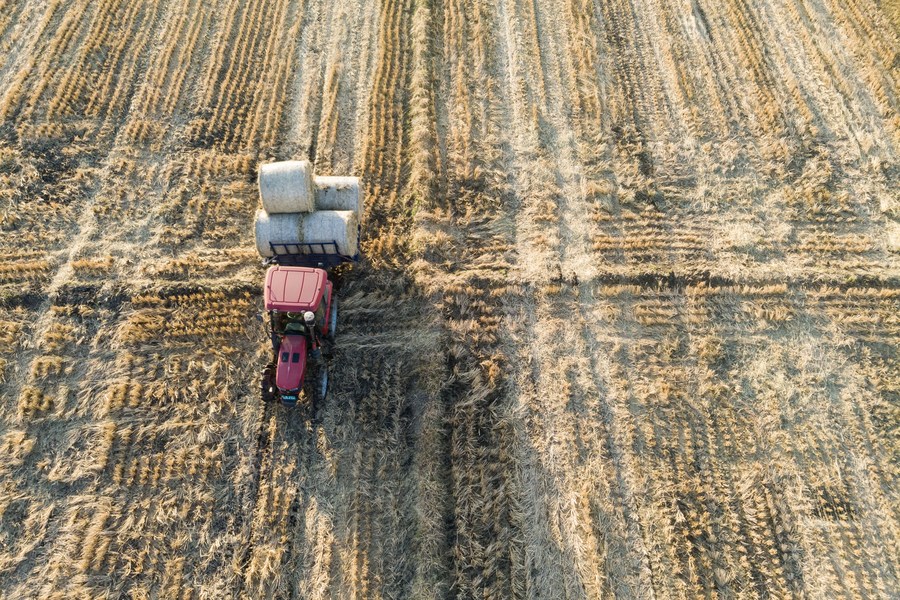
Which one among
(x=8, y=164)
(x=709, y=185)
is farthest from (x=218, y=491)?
(x=709, y=185)

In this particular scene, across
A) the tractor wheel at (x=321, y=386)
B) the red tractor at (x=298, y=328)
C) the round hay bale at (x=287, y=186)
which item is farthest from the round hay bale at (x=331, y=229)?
the tractor wheel at (x=321, y=386)

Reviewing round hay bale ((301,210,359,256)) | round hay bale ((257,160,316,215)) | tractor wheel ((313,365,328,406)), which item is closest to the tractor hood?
tractor wheel ((313,365,328,406))

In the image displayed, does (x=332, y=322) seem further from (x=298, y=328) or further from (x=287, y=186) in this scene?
(x=287, y=186)

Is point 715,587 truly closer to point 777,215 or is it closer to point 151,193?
point 777,215

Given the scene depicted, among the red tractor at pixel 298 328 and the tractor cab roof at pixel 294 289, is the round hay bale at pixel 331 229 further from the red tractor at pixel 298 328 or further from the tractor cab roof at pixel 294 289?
the tractor cab roof at pixel 294 289

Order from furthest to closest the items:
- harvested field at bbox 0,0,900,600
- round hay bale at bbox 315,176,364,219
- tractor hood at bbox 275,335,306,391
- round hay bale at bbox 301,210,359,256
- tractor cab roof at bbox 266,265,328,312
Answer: round hay bale at bbox 315,176,364,219
round hay bale at bbox 301,210,359,256
tractor hood at bbox 275,335,306,391
tractor cab roof at bbox 266,265,328,312
harvested field at bbox 0,0,900,600

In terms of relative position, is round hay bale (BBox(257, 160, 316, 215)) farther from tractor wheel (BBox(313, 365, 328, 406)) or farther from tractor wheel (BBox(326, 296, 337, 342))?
tractor wheel (BBox(313, 365, 328, 406))
